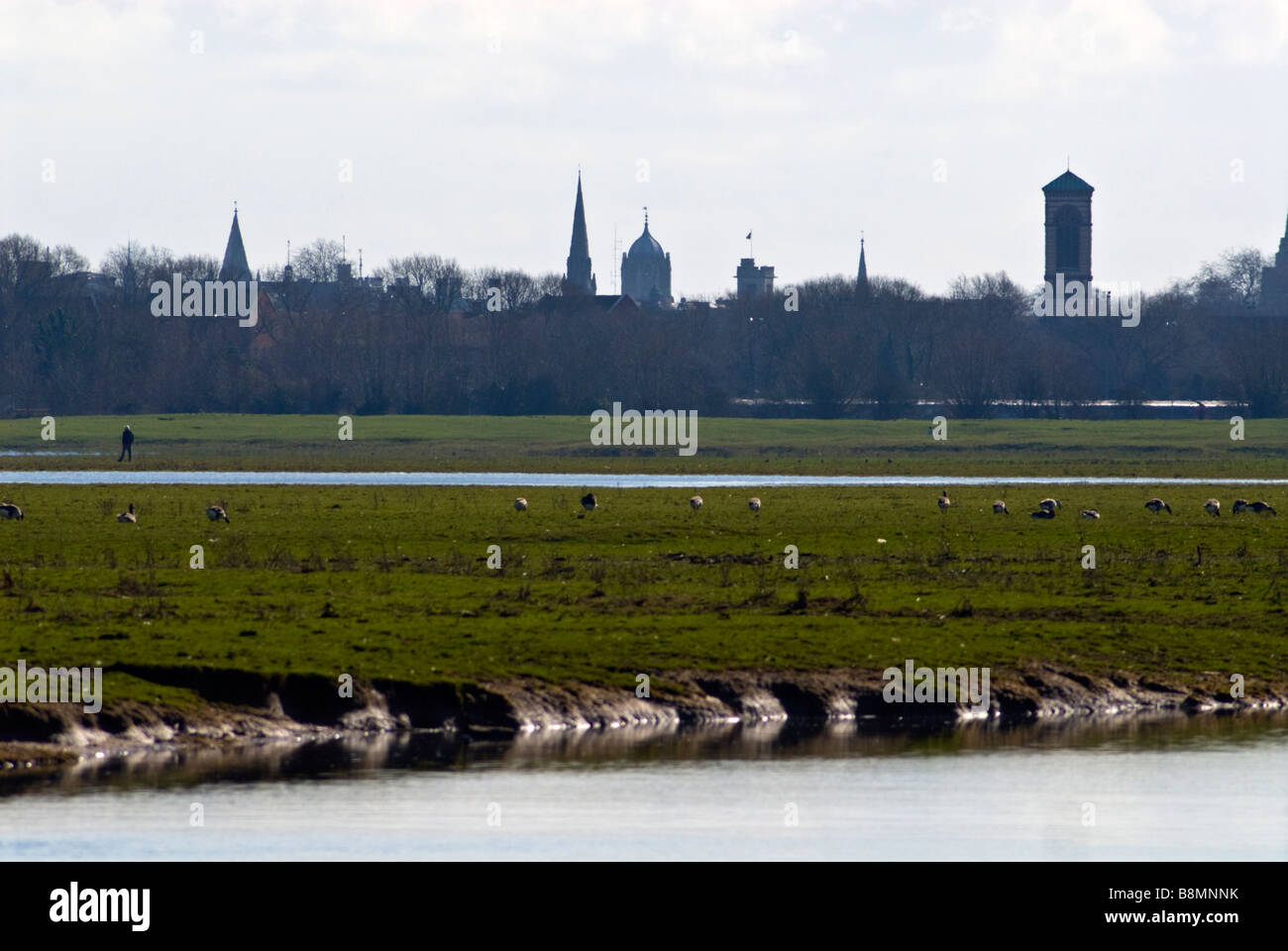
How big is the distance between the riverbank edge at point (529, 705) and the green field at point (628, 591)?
0.87 feet

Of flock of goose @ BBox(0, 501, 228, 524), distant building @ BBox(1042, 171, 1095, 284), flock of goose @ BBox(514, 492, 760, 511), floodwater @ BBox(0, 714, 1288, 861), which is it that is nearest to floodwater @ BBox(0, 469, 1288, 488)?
flock of goose @ BBox(514, 492, 760, 511)

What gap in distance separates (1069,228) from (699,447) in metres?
95.7

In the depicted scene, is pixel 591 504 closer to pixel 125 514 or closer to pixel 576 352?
pixel 125 514

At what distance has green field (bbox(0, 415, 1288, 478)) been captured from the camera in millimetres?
80250

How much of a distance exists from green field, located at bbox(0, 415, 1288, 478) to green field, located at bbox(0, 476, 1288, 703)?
3244cm

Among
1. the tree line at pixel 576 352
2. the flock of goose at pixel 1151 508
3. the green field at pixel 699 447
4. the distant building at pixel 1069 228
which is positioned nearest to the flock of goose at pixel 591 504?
the flock of goose at pixel 1151 508

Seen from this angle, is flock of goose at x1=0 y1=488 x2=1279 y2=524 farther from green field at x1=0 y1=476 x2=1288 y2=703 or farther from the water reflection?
the water reflection

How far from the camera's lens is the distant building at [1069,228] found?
7259 inches

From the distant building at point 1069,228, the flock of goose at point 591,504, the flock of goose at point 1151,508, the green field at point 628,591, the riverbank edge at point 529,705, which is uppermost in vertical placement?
the distant building at point 1069,228

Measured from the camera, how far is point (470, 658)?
1011 inches

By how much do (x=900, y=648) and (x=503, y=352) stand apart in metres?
113

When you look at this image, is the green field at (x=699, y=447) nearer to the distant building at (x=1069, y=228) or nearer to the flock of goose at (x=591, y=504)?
the flock of goose at (x=591, y=504)

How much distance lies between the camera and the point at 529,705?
2439cm
